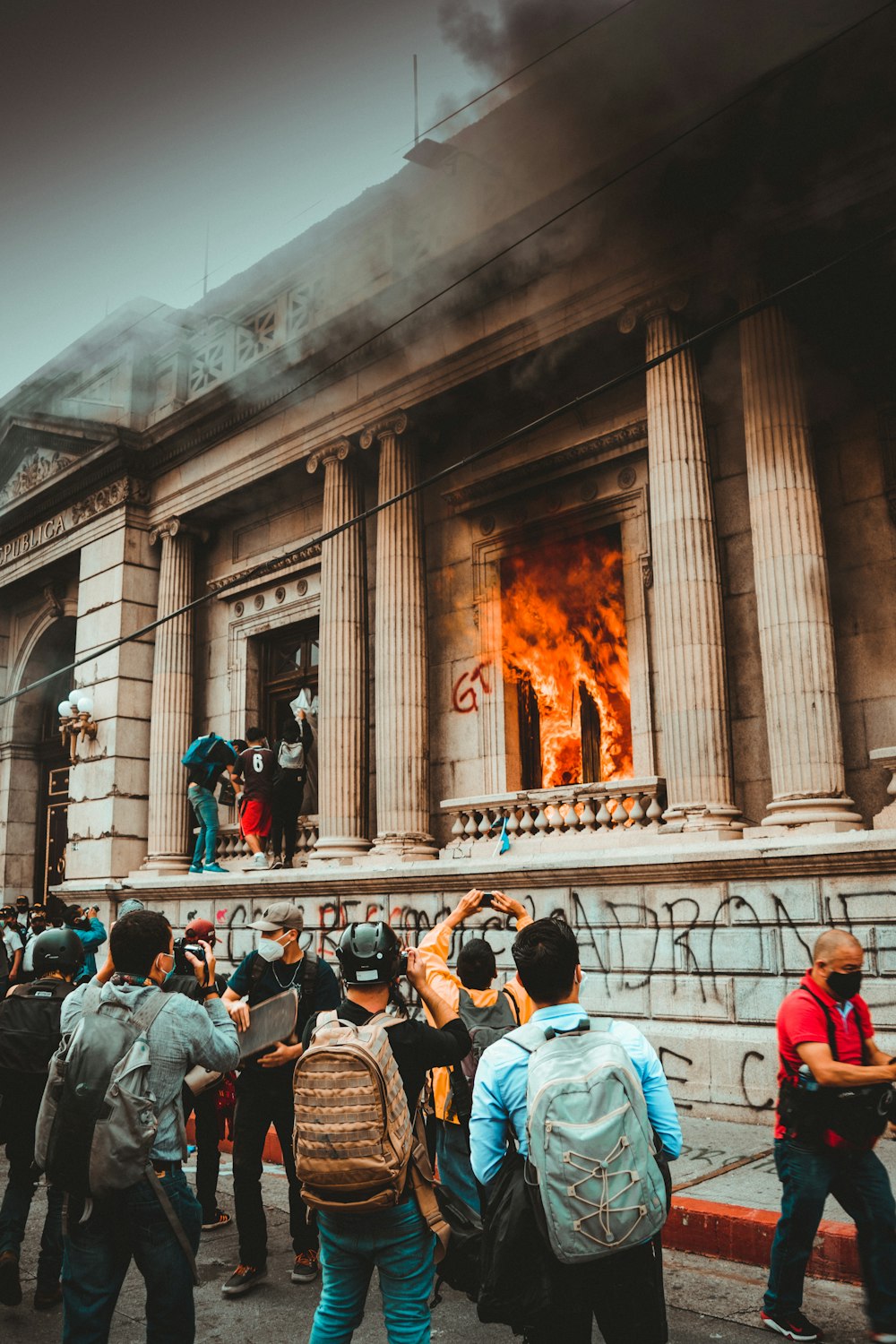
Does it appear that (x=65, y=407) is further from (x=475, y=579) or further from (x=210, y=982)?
(x=210, y=982)

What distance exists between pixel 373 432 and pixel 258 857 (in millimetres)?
5422

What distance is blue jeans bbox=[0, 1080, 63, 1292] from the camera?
4898 mm

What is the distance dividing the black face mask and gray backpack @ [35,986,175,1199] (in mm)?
2579

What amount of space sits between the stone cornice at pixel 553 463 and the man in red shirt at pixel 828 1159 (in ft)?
25.9

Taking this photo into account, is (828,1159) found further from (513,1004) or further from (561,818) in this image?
(561,818)

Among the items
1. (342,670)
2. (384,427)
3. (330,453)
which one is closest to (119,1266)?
(342,670)

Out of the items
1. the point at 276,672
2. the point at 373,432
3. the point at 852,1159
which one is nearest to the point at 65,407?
the point at 276,672

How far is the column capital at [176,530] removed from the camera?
15.9 meters

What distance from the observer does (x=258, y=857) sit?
13.1m

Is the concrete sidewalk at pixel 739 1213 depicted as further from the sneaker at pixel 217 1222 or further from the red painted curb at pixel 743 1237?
the sneaker at pixel 217 1222

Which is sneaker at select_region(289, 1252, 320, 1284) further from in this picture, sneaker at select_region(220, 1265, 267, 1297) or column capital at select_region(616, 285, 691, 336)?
column capital at select_region(616, 285, 691, 336)

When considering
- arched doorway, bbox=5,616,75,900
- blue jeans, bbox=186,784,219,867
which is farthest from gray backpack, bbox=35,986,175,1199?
arched doorway, bbox=5,616,75,900

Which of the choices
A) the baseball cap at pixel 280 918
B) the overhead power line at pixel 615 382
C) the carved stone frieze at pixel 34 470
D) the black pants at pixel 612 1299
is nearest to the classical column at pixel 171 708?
the overhead power line at pixel 615 382

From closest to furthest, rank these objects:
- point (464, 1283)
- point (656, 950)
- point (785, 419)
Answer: point (464, 1283), point (656, 950), point (785, 419)
